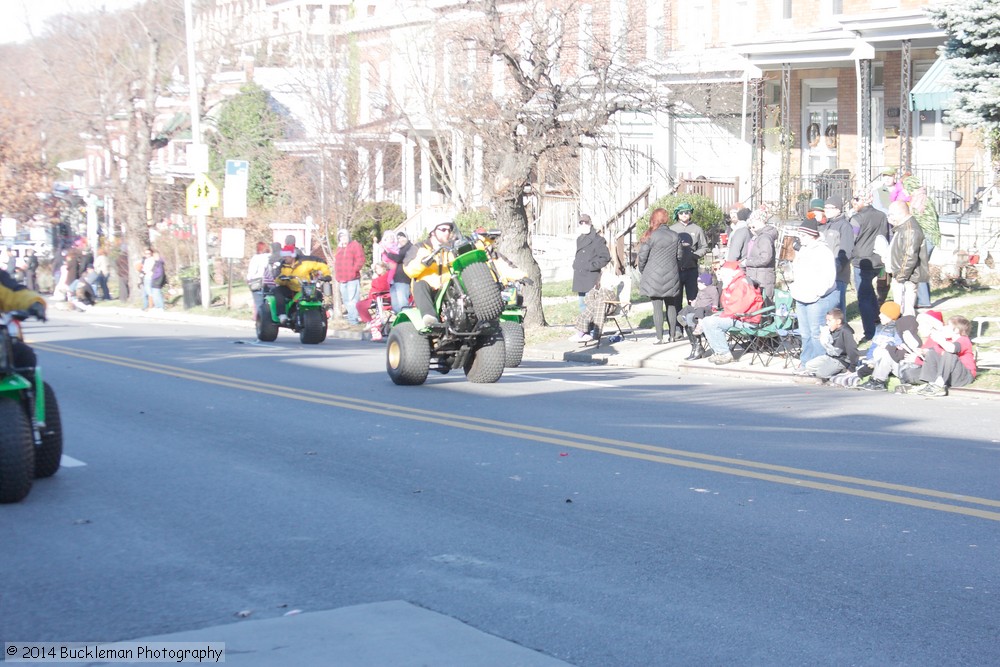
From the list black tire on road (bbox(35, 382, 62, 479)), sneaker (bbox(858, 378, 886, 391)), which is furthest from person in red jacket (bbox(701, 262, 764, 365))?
black tire on road (bbox(35, 382, 62, 479))

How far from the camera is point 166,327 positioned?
2873 centimetres

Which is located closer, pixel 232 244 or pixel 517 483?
pixel 517 483

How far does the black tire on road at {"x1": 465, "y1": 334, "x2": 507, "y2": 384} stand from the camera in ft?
49.0

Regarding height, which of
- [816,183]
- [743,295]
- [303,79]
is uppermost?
[303,79]

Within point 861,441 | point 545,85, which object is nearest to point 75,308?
point 545,85

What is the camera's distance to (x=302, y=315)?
2262 centimetres

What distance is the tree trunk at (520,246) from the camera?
2223 centimetres

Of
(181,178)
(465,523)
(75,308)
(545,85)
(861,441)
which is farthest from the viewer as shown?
(181,178)

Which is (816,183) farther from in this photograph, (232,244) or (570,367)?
(232,244)

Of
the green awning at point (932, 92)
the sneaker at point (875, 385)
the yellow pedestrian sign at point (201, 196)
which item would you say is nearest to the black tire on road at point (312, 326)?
the sneaker at point (875, 385)

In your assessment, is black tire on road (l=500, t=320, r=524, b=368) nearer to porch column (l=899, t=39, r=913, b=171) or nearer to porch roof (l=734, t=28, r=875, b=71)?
porch column (l=899, t=39, r=913, b=171)

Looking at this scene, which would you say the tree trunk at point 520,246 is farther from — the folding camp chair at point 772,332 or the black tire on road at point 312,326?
the folding camp chair at point 772,332

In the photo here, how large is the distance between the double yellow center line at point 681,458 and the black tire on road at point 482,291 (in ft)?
4.87

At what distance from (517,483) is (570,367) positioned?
904 cm
